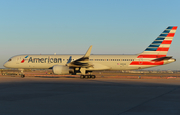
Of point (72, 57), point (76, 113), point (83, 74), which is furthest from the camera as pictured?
point (72, 57)

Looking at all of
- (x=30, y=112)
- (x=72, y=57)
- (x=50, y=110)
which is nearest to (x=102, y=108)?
(x=50, y=110)

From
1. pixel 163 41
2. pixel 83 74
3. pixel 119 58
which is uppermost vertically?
pixel 163 41

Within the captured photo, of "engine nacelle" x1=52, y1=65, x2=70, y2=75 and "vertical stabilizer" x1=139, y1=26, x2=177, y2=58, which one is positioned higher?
"vertical stabilizer" x1=139, y1=26, x2=177, y2=58

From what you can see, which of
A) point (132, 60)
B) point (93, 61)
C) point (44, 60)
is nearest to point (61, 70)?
point (93, 61)

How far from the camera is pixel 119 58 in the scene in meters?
35.8

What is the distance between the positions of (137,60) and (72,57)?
35.6 ft

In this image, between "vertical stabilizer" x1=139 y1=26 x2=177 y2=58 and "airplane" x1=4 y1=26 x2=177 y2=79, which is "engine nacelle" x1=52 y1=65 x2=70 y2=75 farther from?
"vertical stabilizer" x1=139 y1=26 x2=177 y2=58

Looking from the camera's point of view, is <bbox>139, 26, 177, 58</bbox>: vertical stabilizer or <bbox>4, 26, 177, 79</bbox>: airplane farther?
<bbox>139, 26, 177, 58</bbox>: vertical stabilizer

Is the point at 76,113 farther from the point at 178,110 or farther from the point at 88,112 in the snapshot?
the point at 178,110

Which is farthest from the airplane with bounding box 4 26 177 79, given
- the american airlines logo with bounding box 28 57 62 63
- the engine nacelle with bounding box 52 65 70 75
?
the engine nacelle with bounding box 52 65 70 75

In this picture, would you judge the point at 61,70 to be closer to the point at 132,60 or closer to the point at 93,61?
the point at 93,61

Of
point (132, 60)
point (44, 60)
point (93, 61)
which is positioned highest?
point (44, 60)

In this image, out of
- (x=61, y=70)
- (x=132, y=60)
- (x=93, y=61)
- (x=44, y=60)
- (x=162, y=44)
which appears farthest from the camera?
(x=44, y=60)

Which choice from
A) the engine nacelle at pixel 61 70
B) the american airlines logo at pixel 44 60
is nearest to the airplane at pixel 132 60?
the american airlines logo at pixel 44 60
